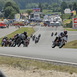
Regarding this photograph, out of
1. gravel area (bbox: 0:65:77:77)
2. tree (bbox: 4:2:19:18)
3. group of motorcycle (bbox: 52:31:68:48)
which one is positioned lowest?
tree (bbox: 4:2:19:18)

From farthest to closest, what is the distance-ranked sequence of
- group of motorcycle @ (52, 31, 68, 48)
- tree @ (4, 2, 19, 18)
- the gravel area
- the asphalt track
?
1. tree @ (4, 2, 19, 18)
2. group of motorcycle @ (52, 31, 68, 48)
3. the asphalt track
4. the gravel area

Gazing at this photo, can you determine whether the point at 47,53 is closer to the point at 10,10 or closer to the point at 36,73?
the point at 36,73

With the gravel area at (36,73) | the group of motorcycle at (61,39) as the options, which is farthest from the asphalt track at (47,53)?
the gravel area at (36,73)

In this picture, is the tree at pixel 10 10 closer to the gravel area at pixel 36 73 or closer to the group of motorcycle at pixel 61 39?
the group of motorcycle at pixel 61 39

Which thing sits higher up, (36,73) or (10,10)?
(36,73)

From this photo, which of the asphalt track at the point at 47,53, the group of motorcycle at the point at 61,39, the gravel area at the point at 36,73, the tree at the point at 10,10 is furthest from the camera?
the tree at the point at 10,10

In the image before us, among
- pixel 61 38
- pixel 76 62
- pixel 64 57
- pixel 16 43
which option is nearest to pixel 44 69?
pixel 76 62

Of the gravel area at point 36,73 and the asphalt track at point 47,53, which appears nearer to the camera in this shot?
the gravel area at point 36,73

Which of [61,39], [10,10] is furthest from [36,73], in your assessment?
[10,10]

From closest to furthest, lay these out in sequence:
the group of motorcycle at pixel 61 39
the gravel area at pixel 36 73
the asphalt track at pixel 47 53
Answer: the gravel area at pixel 36 73
the asphalt track at pixel 47 53
the group of motorcycle at pixel 61 39

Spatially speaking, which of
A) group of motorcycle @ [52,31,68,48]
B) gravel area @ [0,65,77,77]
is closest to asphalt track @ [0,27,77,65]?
group of motorcycle @ [52,31,68,48]

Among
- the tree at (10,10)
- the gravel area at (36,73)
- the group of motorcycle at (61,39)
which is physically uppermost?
the gravel area at (36,73)

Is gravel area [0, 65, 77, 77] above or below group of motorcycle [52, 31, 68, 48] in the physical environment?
above

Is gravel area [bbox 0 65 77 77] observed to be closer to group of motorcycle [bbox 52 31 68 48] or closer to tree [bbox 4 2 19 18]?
group of motorcycle [bbox 52 31 68 48]
